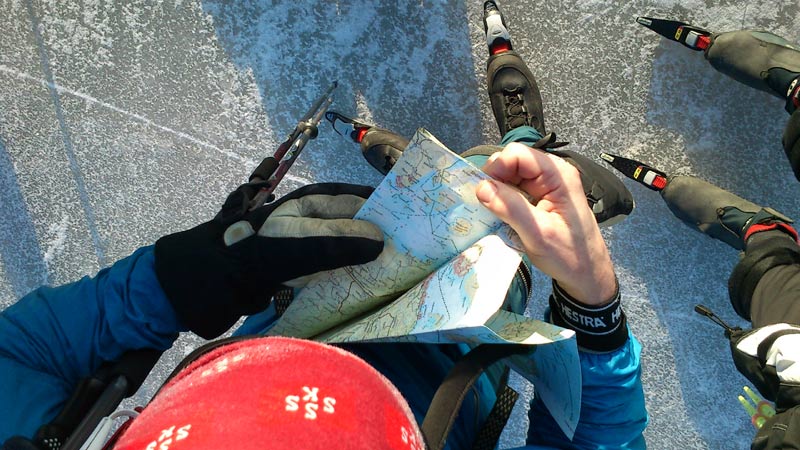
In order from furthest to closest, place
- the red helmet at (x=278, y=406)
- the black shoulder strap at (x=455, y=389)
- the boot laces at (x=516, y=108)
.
A: the boot laces at (x=516, y=108), the black shoulder strap at (x=455, y=389), the red helmet at (x=278, y=406)

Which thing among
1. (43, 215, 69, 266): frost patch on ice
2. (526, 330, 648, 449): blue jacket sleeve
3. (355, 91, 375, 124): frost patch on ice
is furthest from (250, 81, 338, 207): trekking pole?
(43, 215, 69, 266): frost patch on ice

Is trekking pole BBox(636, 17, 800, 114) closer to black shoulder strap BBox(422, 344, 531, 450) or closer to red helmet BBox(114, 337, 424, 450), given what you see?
black shoulder strap BBox(422, 344, 531, 450)

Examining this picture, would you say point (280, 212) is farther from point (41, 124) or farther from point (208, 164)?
point (41, 124)

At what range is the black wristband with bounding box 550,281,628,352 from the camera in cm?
66

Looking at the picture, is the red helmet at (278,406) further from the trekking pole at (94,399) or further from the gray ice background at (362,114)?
the gray ice background at (362,114)

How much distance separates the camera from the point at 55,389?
710mm

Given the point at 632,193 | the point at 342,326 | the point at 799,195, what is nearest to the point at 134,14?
the point at 342,326

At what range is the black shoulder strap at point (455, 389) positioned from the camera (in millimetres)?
516

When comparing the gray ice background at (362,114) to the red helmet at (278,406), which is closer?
the red helmet at (278,406)

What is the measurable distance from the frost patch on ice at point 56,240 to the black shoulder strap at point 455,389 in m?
1.14

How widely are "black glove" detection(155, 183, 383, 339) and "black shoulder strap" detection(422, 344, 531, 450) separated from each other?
18 centimetres

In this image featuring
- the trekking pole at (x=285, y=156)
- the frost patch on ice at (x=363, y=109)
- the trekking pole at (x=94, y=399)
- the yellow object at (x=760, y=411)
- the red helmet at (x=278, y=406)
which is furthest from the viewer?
the frost patch on ice at (x=363, y=109)

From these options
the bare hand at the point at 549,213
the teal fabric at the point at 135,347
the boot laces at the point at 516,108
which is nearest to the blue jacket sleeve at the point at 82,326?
the teal fabric at the point at 135,347

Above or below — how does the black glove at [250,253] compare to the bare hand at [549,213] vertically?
below
